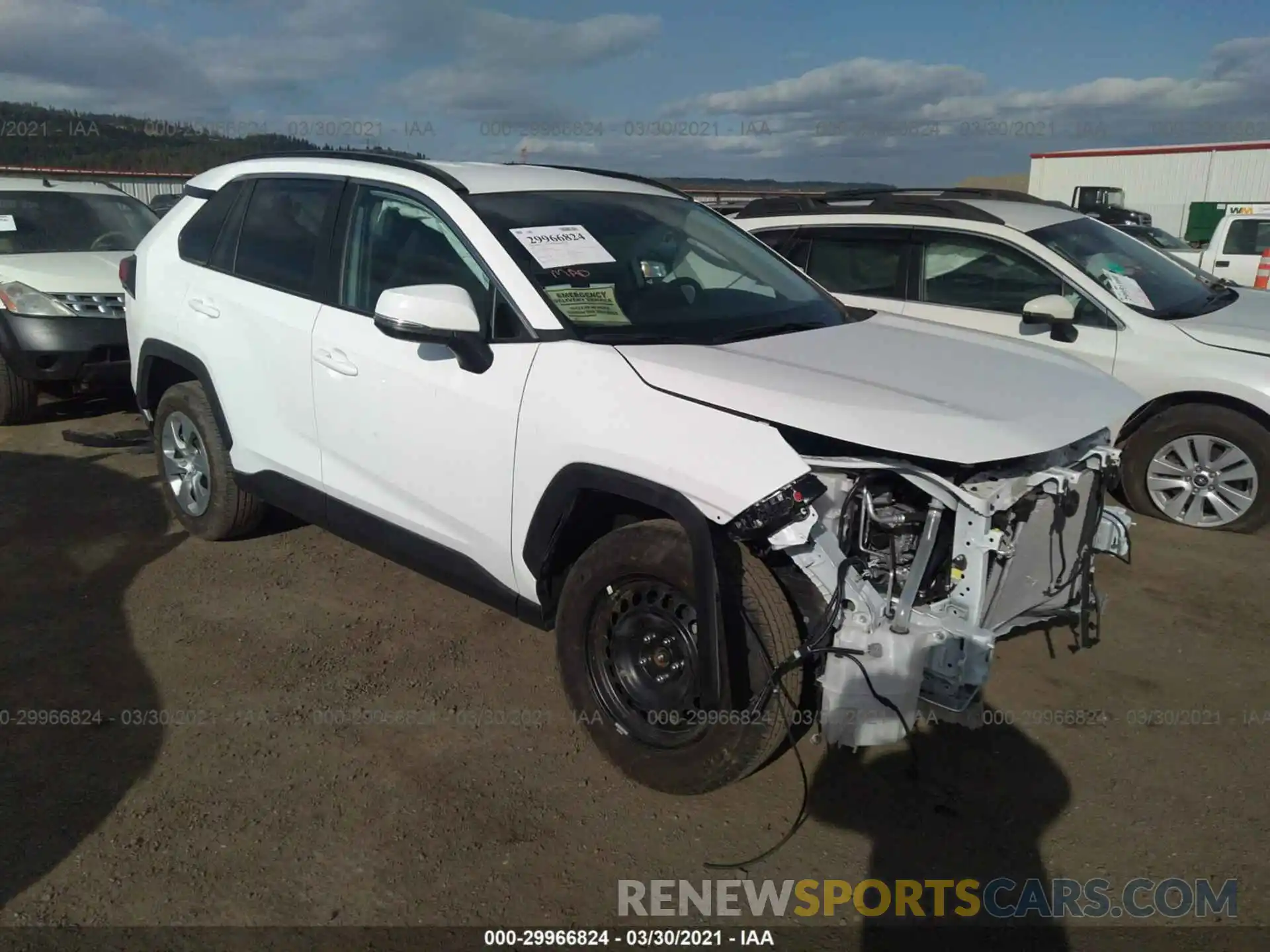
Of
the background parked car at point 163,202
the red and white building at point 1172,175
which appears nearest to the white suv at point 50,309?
the background parked car at point 163,202

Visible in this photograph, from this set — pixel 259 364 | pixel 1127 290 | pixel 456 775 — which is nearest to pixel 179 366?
pixel 259 364

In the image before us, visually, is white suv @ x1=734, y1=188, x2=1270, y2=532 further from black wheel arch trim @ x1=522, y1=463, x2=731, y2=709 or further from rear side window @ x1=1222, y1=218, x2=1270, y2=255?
rear side window @ x1=1222, y1=218, x2=1270, y2=255

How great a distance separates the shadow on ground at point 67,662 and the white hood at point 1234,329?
5.52m

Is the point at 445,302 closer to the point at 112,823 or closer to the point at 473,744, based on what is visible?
the point at 473,744

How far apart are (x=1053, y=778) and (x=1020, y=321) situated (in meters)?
3.38

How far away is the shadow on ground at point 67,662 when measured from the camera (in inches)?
115

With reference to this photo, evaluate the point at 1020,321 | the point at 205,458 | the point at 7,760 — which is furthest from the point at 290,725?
the point at 1020,321

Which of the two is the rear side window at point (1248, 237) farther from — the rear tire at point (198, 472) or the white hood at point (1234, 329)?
the rear tire at point (198, 472)

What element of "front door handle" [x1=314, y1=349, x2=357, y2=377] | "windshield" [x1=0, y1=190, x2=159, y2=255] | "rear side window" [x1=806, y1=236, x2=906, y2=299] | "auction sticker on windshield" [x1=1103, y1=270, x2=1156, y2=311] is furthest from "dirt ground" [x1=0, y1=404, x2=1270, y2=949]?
"windshield" [x1=0, y1=190, x2=159, y2=255]

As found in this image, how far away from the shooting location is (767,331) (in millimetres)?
3447

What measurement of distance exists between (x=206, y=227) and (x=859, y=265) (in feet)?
13.2

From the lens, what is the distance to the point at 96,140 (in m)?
13.3

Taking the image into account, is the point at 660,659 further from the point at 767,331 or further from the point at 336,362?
the point at 336,362

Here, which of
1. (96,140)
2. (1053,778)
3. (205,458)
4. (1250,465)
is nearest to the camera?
(1053,778)
